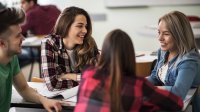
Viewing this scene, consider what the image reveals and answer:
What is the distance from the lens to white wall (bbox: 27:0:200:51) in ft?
17.4

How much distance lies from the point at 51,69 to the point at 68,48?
0.23 m

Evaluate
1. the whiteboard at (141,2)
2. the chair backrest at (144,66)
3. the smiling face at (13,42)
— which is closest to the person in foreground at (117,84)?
the smiling face at (13,42)

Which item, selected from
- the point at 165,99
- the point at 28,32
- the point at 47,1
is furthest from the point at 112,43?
the point at 47,1

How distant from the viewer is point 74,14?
8.03 feet

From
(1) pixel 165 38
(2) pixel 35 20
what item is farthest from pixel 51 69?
(2) pixel 35 20

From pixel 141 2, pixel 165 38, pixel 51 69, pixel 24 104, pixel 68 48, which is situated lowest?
pixel 24 104

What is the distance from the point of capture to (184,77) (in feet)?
6.49

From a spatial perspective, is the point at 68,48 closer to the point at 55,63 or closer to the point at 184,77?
the point at 55,63

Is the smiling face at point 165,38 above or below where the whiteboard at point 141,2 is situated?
below

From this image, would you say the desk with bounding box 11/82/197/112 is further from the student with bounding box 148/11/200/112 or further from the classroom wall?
the classroom wall

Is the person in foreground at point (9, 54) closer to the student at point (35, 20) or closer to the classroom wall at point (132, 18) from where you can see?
the student at point (35, 20)

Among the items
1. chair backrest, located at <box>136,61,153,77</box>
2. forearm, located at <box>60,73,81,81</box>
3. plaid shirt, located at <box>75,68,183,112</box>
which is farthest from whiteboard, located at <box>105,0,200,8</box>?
plaid shirt, located at <box>75,68,183,112</box>

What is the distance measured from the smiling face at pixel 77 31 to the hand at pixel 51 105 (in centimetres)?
63

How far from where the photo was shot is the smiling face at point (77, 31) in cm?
245
